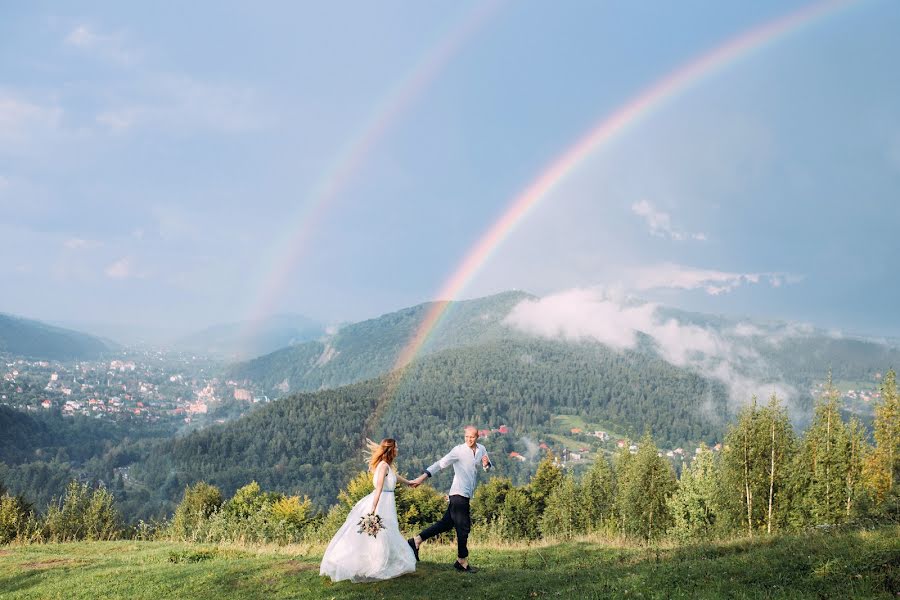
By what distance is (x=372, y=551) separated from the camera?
10.6 meters

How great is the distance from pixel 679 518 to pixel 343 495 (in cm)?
4492

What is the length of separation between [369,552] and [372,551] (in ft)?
0.21

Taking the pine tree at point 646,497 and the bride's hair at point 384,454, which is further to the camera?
the pine tree at point 646,497

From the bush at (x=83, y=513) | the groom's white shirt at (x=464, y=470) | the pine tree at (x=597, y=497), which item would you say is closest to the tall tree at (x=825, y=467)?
the pine tree at (x=597, y=497)

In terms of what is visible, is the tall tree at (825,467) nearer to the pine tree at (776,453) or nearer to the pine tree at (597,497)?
the pine tree at (776,453)

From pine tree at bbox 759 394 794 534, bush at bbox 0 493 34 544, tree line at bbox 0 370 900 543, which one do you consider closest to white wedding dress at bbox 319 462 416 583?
tree line at bbox 0 370 900 543

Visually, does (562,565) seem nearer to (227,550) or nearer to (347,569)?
(347,569)

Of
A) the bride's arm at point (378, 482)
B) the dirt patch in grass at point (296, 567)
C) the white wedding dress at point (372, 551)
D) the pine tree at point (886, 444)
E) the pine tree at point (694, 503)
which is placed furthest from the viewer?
the pine tree at point (694, 503)

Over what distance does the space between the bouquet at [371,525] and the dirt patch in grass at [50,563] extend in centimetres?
1101

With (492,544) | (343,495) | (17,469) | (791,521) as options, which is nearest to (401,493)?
(343,495)

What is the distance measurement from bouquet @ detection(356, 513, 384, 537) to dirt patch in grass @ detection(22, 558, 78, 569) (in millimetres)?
11013

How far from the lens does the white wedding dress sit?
10500 mm

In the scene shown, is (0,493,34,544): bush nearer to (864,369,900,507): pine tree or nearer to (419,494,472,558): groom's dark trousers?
(419,494,472,558): groom's dark trousers

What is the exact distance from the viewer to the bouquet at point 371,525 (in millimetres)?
10523
